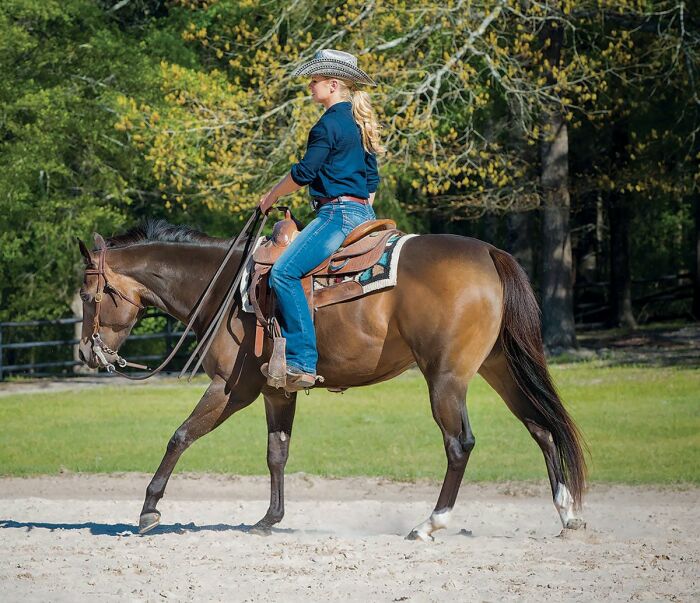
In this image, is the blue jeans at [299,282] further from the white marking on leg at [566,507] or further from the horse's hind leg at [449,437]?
the white marking on leg at [566,507]

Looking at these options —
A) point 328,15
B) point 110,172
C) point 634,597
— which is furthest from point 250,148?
point 634,597

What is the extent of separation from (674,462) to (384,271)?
224 inches

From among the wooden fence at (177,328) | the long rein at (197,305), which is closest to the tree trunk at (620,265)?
the wooden fence at (177,328)

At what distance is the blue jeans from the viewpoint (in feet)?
25.3

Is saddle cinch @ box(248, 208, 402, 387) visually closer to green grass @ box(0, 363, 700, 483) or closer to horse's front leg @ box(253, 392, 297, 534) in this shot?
horse's front leg @ box(253, 392, 297, 534)

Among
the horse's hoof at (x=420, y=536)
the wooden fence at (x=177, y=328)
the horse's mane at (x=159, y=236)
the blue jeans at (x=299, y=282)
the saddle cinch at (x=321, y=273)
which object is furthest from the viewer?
the wooden fence at (x=177, y=328)

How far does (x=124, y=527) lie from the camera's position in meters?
8.74

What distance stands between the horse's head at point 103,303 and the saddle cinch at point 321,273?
103cm

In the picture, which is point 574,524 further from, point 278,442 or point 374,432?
point 374,432

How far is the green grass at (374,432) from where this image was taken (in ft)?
40.3

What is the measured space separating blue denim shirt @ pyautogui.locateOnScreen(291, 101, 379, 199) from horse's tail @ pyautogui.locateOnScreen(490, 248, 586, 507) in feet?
3.51

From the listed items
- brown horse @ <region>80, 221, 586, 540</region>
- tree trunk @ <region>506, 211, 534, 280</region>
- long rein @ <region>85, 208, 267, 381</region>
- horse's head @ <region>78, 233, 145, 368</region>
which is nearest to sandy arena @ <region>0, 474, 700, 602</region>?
brown horse @ <region>80, 221, 586, 540</region>

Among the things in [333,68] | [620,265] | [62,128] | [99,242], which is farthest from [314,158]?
[620,265]

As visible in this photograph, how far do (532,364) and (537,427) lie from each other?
18.4 inches
